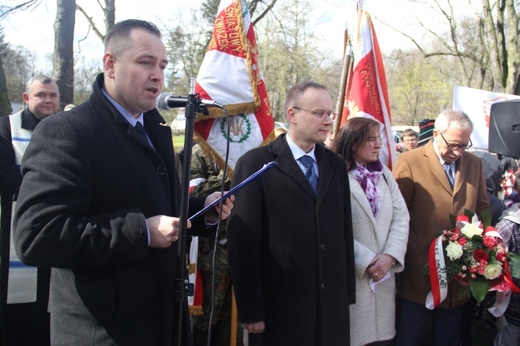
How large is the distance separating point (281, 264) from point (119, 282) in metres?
1.12

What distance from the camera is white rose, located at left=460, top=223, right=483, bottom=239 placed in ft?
9.59

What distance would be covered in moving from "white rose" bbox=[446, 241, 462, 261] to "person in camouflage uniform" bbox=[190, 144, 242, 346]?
160 centimetres

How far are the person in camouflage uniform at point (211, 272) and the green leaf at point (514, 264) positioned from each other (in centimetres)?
197

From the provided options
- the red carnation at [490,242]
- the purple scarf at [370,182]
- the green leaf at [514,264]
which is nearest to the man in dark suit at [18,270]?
the purple scarf at [370,182]

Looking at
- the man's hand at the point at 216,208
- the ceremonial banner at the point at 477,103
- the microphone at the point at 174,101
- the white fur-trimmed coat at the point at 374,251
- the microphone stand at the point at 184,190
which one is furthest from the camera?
the ceremonial banner at the point at 477,103

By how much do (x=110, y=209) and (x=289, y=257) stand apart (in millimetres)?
1173

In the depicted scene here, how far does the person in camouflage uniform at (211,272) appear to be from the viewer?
3.55 metres

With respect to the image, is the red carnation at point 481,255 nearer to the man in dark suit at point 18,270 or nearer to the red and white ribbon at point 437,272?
the red and white ribbon at point 437,272

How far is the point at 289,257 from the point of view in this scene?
2.50 meters

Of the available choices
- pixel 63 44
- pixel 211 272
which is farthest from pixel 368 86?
pixel 63 44

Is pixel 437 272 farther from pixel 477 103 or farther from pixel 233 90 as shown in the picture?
pixel 477 103

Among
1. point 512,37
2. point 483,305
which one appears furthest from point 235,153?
point 512,37

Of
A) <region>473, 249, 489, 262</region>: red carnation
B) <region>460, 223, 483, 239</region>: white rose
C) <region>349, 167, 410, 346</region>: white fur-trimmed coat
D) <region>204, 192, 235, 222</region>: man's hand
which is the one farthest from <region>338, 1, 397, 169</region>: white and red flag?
<region>204, 192, 235, 222</region>: man's hand

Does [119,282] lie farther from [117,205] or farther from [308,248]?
[308,248]
